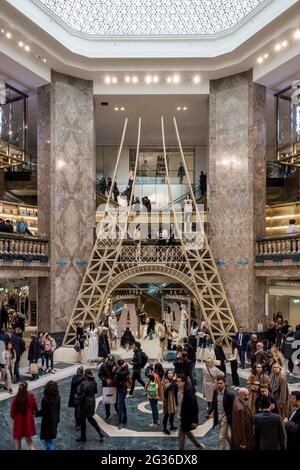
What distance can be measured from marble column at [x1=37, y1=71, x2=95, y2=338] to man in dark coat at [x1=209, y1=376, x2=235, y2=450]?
1185 centimetres

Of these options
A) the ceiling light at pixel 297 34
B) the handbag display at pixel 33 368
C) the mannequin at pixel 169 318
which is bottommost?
the handbag display at pixel 33 368

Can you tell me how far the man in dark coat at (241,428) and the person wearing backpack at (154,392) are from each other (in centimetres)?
278

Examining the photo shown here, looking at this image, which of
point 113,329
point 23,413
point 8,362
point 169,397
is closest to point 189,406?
point 169,397

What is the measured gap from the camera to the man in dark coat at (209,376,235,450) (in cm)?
706

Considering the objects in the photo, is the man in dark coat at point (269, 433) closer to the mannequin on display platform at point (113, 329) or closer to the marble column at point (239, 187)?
the mannequin on display platform at point (113, 329)

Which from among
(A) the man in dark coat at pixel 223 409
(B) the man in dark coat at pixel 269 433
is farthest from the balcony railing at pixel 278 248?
(B) the man in dark coat at pixel 269 433

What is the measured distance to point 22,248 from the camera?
17.3 meters

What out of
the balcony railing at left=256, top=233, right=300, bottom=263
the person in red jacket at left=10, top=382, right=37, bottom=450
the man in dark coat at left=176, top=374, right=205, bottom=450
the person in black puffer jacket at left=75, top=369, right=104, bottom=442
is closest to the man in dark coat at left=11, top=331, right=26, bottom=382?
the person in black puffer jacket at left=75, top=369, right=104, bottom=442

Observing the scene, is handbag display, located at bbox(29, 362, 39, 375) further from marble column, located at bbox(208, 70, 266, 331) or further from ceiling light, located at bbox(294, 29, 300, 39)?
ceiling light, located at bbox(294, 29, 300, 39)

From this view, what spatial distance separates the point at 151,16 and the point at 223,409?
652 inches

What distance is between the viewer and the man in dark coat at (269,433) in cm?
607

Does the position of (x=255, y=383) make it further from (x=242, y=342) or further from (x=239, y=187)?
(x=239, y=187)

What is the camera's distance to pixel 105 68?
19.5 meters
